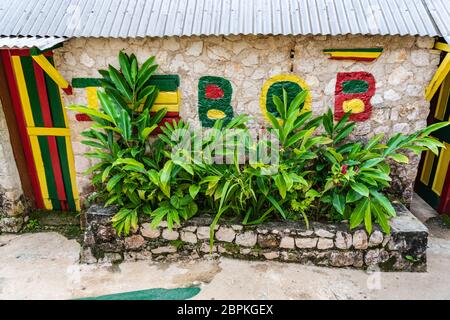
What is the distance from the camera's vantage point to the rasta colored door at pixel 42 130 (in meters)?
4.56

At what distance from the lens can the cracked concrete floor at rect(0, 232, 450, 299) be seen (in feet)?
12.0

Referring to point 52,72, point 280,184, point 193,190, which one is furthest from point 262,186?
point 52,72

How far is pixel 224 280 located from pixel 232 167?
3.92 feet

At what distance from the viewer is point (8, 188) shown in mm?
4664

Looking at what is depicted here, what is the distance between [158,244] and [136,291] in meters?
0.58

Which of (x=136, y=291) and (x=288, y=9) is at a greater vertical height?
(x=288, y=9)

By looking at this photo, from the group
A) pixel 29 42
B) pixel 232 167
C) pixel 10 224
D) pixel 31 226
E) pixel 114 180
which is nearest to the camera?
pixel 29 42

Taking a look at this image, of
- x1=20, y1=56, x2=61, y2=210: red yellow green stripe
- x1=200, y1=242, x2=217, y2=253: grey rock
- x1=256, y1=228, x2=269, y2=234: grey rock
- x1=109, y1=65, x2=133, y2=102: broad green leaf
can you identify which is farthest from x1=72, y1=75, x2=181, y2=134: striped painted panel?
x1=256, y1=228, x2=269, y2=234: grey rock

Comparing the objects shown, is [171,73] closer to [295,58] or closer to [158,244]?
[295,58]

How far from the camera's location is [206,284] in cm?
379

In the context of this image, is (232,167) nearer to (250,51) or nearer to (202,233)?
(202,233)

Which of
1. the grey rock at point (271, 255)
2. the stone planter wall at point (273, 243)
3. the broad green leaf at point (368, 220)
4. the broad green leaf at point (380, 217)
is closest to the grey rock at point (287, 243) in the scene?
the stone planter wall at point (273, 243)

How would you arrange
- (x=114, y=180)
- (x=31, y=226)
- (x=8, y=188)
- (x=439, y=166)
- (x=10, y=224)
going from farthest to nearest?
(x=439, y=166) < (x=31, y=226) < (x=10, y=224) < (x=8, y=188) < (x=114, y=180)
